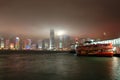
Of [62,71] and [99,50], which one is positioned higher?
[99,50]

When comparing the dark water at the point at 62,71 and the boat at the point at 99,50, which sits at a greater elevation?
the boat at the point at 99,50

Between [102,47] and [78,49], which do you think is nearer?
[102,47]

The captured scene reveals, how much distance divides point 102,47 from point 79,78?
88.3m

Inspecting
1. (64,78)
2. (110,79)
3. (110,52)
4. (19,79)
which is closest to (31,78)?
(19,79)

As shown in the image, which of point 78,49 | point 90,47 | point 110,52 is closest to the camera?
point 110,52

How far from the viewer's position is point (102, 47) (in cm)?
13300

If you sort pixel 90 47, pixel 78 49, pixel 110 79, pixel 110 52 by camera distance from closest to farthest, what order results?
1. pixel 110 79
2. pixel 110 52
3. pixel 90 47
4. pixel 78 49

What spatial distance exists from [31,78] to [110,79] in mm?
15858

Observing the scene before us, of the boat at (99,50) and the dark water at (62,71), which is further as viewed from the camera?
the boat at (99,50)

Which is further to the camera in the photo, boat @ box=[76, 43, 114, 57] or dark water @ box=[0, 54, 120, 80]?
boat @ box=[76, 43, 114, 57]

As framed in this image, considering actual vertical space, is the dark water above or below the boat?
below

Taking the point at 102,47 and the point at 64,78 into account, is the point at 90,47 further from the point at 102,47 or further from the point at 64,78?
the point at 64,78

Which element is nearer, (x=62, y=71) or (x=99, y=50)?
(x=62, y=71)

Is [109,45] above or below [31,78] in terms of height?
above
